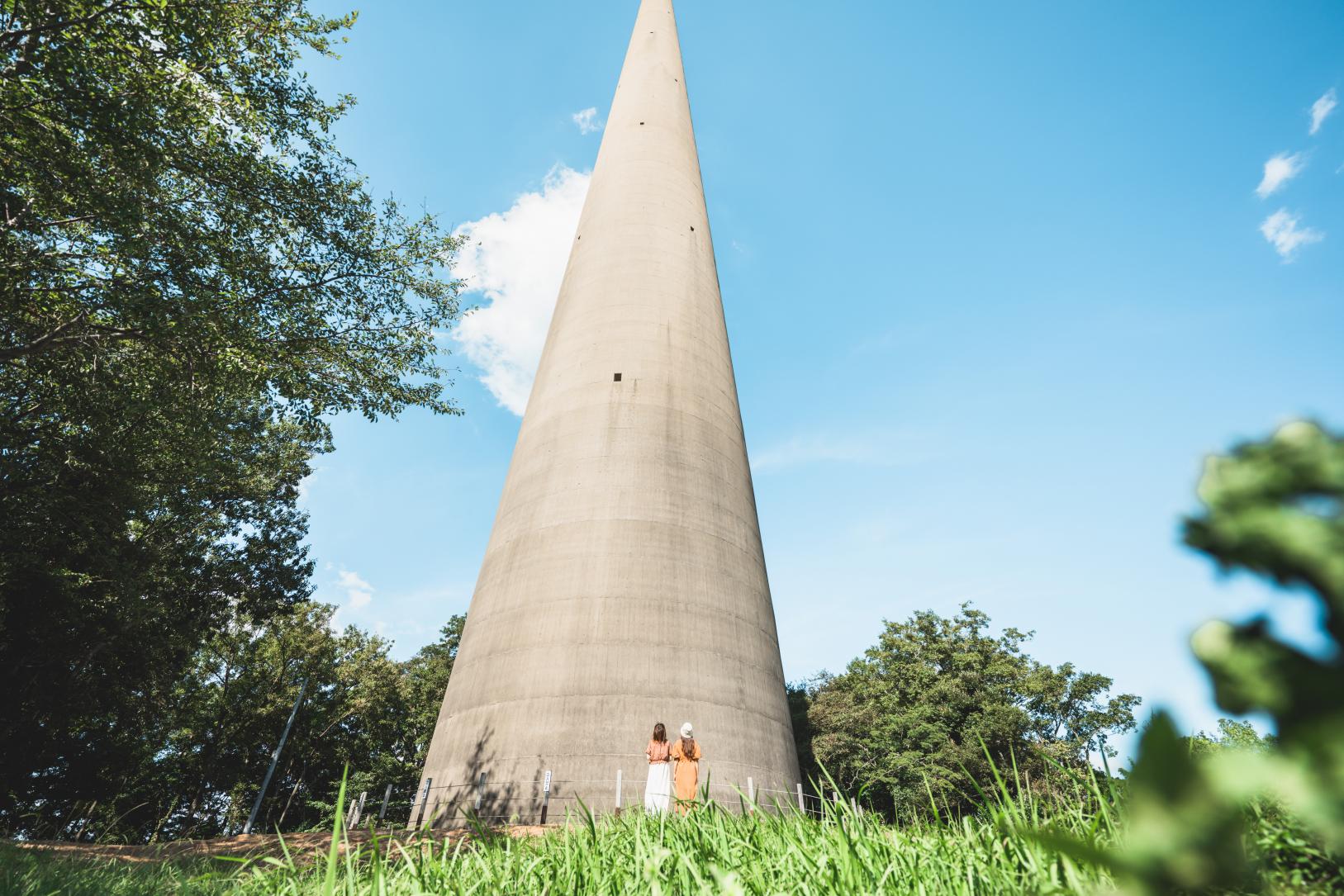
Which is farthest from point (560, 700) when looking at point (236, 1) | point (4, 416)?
point (4, 416)

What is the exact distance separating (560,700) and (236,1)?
1137 cm

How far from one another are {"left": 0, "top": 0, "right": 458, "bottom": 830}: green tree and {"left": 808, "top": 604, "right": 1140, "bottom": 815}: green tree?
85.8ft

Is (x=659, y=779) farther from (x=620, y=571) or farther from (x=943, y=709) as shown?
(x=943, y=709)

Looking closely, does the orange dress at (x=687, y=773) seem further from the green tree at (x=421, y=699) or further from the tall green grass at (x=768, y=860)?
the green tree at (x=421, y=699)

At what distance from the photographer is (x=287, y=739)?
124 feet

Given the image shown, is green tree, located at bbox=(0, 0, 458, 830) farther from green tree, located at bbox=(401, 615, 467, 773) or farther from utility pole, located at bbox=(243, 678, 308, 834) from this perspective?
green tree, located at bbox=(401, 615, 467, 773)

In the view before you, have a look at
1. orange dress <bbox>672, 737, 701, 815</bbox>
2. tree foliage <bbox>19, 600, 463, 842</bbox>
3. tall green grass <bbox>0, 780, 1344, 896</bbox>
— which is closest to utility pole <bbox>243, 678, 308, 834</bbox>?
tree foliage <bbox>19, 600, 463, 842</bbox>

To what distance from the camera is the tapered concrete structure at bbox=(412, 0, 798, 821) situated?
1034 cm

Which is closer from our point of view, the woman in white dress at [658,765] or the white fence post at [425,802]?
the woman in white dress at [658,765]

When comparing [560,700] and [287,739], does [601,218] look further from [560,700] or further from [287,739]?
[287,739]

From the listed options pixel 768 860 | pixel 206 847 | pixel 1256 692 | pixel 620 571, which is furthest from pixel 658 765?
pixel 1256 692

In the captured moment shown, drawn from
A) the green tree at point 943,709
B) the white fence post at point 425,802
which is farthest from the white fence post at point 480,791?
the green tree at point 943,709

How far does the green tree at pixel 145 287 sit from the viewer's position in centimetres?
857

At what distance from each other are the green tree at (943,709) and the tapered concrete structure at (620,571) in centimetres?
2054
